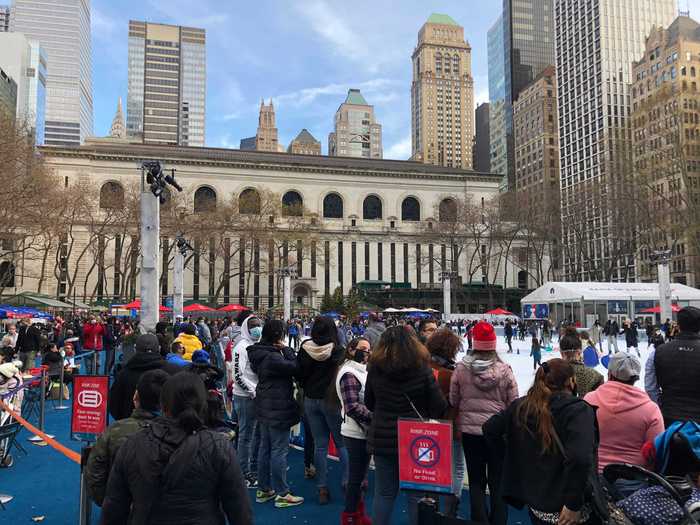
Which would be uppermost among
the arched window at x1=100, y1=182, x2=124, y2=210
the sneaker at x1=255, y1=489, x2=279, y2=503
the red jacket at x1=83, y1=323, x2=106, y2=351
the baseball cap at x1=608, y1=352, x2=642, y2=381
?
the arched window at x1=100, y1=182, x2=124, y2=210

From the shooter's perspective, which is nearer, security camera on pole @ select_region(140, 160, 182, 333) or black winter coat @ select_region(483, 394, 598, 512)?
black winter coat @ select_region(483, 394, 598, 512)

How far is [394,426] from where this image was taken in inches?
161

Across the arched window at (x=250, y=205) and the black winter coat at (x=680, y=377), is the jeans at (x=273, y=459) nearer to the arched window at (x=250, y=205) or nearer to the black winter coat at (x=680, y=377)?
the black winter coat at (x=680, y=377)

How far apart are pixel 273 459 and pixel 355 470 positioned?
117 cm

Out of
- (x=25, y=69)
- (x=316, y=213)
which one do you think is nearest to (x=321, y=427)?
(x=316, y=213)

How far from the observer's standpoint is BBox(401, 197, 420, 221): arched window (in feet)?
244

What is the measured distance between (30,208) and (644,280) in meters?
87.8

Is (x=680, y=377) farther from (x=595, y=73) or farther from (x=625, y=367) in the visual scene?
(x=595, y=73)

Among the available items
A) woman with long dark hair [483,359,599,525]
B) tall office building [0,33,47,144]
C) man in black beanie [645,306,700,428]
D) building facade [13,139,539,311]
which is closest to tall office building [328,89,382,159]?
tall office building [0,33,47,144]

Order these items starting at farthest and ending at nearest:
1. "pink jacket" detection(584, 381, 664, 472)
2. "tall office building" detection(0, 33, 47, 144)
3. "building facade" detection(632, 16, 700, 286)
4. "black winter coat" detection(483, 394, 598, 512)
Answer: "tall office building" detection(0, 33, 47, 144)
"building facade" detection(632, 16, 700, 286)
"pink jacket" detection(584, 381, 664, 472)
"black winter coat" detection(483, 394, 598, 512)

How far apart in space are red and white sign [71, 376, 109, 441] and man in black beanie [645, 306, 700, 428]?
5.14m

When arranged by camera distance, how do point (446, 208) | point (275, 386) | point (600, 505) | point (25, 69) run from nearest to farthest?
point (600, 505)
point (275, 386)
point (446, 208)
point (25, 69)

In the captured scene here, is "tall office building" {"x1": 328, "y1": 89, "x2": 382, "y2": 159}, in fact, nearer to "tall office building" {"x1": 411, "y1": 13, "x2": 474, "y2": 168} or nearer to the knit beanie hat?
"tall office building" {"x1": 411, "y1": 13, "x2": 474, "y2": 168}

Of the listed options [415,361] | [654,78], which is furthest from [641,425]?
[654,78]
